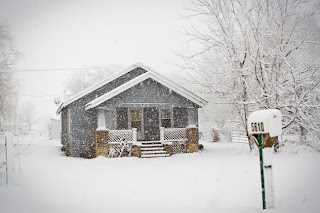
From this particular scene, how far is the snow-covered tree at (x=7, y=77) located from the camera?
17275mm

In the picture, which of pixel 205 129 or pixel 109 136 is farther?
pixel 205 129

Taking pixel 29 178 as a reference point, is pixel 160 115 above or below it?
above

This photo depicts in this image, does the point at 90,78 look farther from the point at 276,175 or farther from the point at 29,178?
the point at 276,175

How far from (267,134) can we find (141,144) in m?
10.6

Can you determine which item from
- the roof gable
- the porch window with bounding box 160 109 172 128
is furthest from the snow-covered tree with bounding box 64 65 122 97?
the porch window with bounding box 160 109 172 128

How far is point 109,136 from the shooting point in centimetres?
1520

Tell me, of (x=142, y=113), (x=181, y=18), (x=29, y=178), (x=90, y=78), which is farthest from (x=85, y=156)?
(x=90, y=78)

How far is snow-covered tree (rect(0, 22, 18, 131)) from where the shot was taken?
56.7ft

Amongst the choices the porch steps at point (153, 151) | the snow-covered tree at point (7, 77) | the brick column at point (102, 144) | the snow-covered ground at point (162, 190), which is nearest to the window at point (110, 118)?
the brick column at point (102, 144)

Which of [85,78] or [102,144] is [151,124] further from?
[85,78]

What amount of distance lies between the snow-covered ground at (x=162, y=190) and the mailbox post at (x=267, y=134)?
1.11ft

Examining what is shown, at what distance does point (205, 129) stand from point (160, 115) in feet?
42.6

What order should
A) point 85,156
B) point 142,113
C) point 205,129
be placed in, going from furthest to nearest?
point 205,129 → point 142,113 → point 85,156

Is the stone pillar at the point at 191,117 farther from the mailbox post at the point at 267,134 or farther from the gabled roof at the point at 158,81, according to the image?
the mailbox post at the point at 267,134
